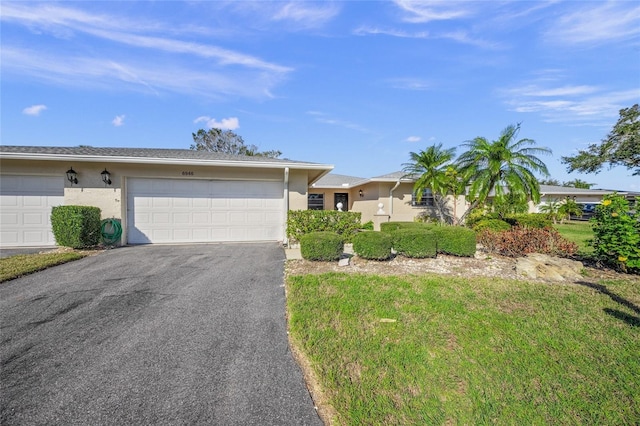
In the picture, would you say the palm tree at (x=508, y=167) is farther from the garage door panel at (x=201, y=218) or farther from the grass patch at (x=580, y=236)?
the garage door panel at (x=201, y=218)

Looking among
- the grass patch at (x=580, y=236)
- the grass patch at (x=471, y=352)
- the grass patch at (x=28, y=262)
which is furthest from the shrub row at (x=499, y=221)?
the grass patch at (x=28, y=262)

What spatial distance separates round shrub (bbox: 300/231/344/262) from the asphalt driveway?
132 centimetres

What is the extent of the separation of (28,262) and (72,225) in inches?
64.5

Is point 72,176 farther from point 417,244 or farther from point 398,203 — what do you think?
point 398,203

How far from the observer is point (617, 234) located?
5730 mm

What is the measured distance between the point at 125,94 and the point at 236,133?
2136cm

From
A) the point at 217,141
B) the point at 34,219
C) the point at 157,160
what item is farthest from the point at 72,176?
the point at 217,141

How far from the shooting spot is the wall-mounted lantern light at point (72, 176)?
8.33 metres

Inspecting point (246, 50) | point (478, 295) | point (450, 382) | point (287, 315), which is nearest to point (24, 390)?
point (287, 315)

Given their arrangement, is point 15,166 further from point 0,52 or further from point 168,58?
point 168,58

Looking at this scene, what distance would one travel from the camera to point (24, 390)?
217 centimetres

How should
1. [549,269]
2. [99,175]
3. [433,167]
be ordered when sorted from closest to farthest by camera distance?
[549,269] < [99,175] < [433,167]

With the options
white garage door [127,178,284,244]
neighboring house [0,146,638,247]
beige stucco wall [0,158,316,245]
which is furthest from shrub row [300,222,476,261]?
beige stucco wall [0,158,316,245]

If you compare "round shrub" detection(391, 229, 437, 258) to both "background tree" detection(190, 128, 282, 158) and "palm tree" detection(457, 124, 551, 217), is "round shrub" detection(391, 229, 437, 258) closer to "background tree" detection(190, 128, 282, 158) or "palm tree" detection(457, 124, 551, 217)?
"palm tree" detection(457, 124, 551, 217)
